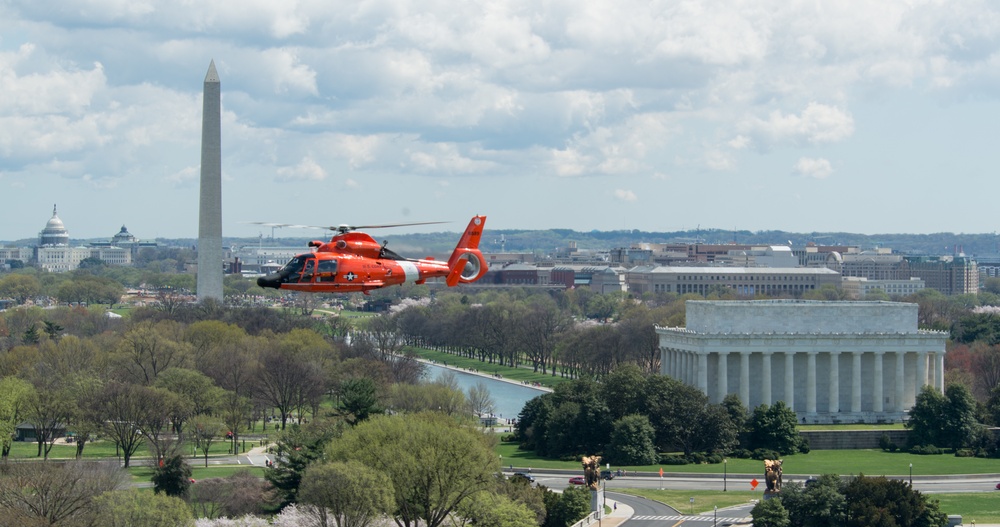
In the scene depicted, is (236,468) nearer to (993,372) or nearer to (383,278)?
(383,278)

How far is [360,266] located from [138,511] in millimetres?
13279

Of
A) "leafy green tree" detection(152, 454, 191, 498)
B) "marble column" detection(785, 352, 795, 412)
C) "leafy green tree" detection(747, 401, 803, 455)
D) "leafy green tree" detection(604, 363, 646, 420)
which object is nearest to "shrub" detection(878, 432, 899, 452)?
"leafy green tree" detection(747, 401, 803, 455)

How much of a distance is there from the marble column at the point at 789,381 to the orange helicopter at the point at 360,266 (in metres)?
53.5

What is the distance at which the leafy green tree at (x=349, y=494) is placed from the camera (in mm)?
77750

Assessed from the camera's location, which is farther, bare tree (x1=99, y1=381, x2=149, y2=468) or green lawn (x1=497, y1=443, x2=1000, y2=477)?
bare tree (x1=99, y1=381, x2=149, y2=468)

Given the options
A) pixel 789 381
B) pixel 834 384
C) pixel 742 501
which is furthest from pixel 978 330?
pixel 742 501

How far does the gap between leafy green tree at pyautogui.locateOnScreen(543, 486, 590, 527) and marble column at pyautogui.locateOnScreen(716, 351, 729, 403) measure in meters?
42.2

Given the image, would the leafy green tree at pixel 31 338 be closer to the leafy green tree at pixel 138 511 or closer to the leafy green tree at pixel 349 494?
the leafy green tree at pixel 138 511

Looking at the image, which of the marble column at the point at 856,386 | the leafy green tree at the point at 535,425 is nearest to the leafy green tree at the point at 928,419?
the marble column at the point at 856,386

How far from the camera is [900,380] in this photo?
13338cm

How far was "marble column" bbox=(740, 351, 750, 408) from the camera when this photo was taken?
5138 inches

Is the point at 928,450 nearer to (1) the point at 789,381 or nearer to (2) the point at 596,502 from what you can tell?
(1) the point at 789,381

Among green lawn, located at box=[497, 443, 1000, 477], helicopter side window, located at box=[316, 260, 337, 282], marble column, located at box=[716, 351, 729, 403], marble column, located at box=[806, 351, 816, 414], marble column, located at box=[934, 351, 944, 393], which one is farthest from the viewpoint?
marble column, located at box=[934, 351, 944, 393]

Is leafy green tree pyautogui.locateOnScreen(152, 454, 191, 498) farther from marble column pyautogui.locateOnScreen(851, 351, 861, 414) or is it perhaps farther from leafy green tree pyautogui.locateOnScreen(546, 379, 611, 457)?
marble column pyautogui.locateOnScreen(851, 351, 861, 414)
